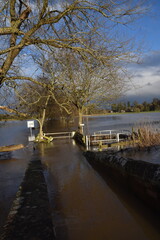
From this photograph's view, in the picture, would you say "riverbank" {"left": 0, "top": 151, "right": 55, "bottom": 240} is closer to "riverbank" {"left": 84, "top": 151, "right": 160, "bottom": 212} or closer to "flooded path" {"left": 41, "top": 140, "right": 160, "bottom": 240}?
"flooded path" {"left": 41, "top": 140, "right": 160, "bottom": 240}

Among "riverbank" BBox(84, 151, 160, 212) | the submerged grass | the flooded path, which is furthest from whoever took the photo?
the submerged grass

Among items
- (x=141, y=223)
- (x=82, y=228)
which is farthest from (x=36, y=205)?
(x=141, y=223)

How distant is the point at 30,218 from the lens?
318cm

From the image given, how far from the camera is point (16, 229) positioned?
2926 millimetres

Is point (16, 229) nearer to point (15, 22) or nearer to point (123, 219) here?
point (123, 219)

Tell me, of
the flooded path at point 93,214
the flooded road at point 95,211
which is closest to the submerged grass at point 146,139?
the flooded road at point 95,211

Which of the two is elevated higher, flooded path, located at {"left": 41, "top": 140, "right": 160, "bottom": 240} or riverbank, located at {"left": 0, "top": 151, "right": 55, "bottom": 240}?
riverbank, located at {"left": 0, "top": 151, "right": 55, "bottom": 240}

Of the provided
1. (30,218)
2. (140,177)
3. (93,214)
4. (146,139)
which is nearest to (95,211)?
(93,214)

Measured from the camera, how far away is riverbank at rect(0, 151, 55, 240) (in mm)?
2737

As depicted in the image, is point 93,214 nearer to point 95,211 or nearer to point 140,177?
point 95,211

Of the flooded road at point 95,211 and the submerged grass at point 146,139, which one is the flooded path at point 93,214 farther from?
the submerged grass at point 146,139

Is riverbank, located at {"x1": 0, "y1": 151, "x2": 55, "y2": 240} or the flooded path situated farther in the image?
the flooded path

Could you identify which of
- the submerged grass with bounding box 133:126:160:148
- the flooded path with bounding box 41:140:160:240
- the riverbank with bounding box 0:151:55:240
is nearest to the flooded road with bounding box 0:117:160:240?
the flooded path with bounding box 41:140:160:240

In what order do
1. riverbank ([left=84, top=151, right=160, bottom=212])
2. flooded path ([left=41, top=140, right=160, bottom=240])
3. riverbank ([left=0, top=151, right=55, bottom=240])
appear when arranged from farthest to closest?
riverbank ([left=84, top=151, right=160, bottom=212])
flooded path ([left=41, top=140, right=160, bottom=240])
riverbank ([left=0, top=151, right=55, bottom=240])
